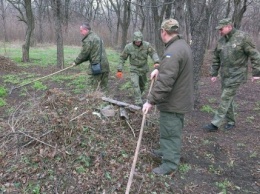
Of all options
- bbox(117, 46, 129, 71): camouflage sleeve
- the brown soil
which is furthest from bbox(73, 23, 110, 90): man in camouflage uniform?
the brown soil

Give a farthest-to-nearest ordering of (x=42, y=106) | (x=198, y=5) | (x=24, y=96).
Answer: (x=24, y=96) < (x=198, y=5) < (x=42, y=106)

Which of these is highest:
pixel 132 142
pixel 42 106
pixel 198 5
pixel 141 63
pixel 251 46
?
pixel 198 5

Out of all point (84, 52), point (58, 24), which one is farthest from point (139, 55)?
point (58, 24)

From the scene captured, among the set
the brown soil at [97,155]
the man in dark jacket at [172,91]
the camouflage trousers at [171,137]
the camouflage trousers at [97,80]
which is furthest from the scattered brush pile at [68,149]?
the camouflage trousers at [97,80]

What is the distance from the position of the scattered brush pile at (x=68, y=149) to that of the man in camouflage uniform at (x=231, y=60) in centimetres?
155

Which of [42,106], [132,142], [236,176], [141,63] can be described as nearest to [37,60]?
[141,63]

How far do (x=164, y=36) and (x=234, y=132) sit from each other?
2887mm

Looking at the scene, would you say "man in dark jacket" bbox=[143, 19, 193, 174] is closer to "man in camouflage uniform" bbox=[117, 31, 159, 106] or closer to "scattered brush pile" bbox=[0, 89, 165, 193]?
"scattered brush pile" bbox=[0, 89, 165, 193]

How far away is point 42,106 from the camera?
4.89 metres

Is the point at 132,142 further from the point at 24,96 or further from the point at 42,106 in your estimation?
the point at 24,96

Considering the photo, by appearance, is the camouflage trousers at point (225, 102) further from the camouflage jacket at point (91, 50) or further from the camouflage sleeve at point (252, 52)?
the camouflage jacket at point (91, 50)

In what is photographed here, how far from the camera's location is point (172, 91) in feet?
12.5

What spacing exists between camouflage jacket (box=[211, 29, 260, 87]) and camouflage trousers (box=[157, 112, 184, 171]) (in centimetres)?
202

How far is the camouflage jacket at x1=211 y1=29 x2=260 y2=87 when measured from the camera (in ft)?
17.3
